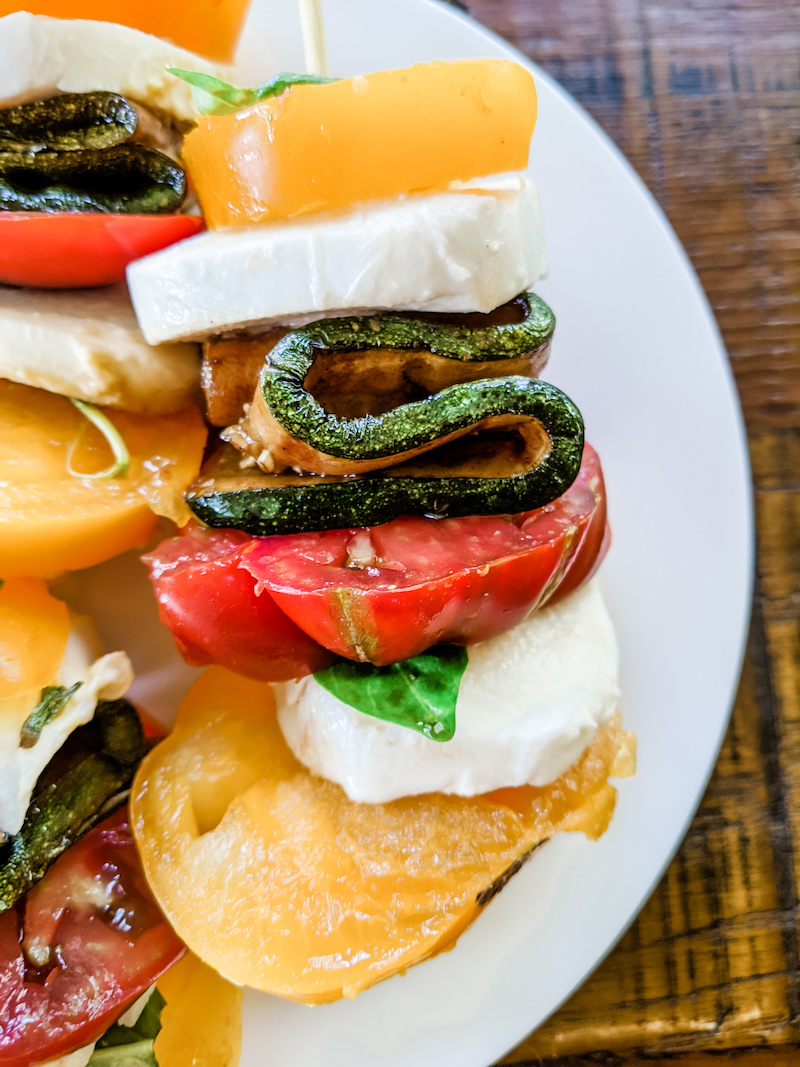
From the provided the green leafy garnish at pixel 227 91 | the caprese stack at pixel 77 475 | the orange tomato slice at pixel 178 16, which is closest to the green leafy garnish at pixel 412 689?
the caprese stack at pixel 77 475

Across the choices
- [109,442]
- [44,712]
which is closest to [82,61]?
[109,442]

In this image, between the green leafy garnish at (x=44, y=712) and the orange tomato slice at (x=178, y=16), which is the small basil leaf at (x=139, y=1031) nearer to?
the green leafy garnish at (x=44, y=712)

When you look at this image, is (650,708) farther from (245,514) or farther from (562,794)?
(245,514)

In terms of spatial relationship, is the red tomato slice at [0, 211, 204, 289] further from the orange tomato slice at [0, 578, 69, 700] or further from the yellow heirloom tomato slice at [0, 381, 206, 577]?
the orange tomato slice at [0, 578, 69, 700]

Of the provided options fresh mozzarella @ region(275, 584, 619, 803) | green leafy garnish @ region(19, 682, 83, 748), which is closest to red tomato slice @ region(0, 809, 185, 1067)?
green leafy garnish @ region(19, 682, 83, 748)

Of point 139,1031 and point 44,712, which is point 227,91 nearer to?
point 44,712

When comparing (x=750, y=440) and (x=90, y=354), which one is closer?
(x=90, y=354)

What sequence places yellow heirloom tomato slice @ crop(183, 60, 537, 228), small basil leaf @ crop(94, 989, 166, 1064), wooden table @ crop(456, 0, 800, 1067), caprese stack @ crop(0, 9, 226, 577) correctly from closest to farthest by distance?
yellow heirloom tomato slice @ crop(183, 60, 537, 228) < caprese stack @ crop(0, 9, 226, 577) < small basil leaf @ crop(94, 989, 166, 1064) < wooden table @ crop(456, 0, 800, 1067)
